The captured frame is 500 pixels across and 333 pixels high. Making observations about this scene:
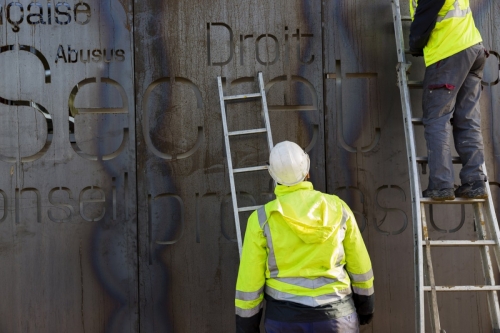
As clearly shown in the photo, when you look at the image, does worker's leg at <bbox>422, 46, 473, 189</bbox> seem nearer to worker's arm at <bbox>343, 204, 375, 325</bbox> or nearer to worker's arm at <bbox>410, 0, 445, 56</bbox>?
worker's arm at <bbox>410, 0, 445, 56</bbox>

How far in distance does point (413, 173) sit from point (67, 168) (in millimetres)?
2605

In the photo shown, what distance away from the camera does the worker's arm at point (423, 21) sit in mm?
3904

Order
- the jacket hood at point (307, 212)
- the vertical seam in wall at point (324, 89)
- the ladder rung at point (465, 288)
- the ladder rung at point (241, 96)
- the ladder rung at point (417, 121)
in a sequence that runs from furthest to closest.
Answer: the vertical seam in wall at point (324, 89), the ladder rung at point (241, 96), the ladder rung at point (417, 121), the ladder rung at point (465, 288), the jacket hood at point (307, 212)

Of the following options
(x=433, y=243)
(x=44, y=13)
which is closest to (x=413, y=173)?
(x=433, y=243)

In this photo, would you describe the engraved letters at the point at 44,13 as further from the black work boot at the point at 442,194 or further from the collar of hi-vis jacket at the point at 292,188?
the black work boot at the point at 442,194

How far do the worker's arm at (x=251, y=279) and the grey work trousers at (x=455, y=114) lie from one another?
1.50 m

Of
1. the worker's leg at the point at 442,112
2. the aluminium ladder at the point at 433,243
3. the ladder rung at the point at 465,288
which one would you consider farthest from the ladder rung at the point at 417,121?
the ladder rung at the point at 465,288

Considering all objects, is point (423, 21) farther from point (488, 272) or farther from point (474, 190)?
point (488, 272)

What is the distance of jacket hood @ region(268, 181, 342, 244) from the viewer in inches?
113

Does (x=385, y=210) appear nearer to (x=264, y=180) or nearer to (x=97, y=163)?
(x=264, y=180)

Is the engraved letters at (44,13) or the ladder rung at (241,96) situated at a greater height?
the engraved letters at (44,13)

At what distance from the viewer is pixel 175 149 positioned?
4613mm

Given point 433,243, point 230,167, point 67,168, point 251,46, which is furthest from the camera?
point 251,46

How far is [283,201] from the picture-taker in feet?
9.75
